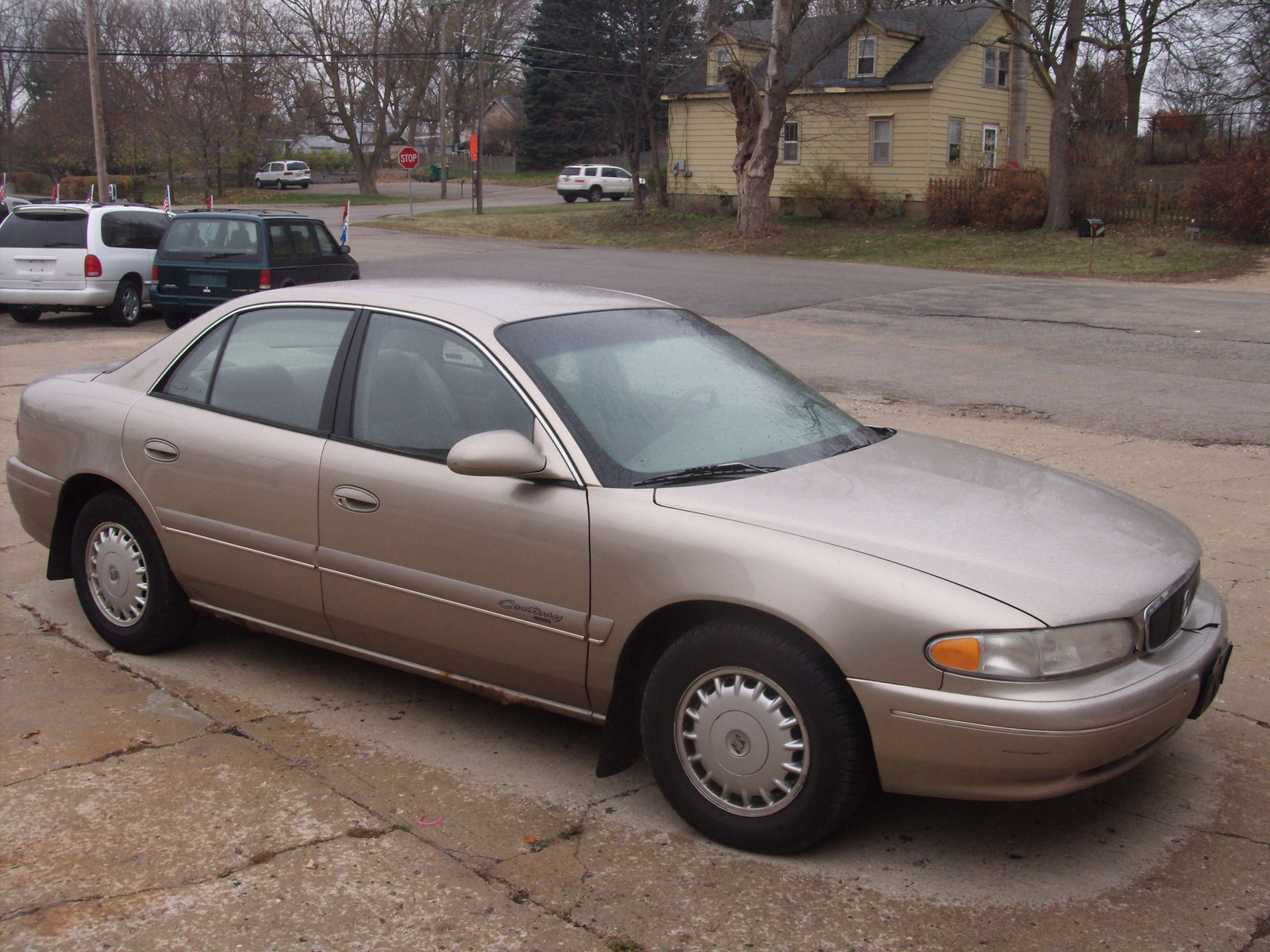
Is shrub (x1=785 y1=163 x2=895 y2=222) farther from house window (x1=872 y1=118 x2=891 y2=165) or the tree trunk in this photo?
the tree trunk

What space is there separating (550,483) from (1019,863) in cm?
174

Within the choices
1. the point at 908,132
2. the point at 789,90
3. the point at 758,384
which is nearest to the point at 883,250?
the point at 789,90

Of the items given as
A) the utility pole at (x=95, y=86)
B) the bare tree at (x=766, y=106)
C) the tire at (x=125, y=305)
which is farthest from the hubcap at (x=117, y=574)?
the utility pole at (x=95, y=86)

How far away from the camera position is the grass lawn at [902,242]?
25641 mm

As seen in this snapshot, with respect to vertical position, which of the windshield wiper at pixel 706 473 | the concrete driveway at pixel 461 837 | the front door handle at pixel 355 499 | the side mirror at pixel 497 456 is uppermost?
the side mirror at pixel 497 456

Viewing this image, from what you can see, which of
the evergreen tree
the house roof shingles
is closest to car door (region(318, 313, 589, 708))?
the house roof shingles

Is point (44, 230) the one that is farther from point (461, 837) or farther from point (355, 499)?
point (461, 837)

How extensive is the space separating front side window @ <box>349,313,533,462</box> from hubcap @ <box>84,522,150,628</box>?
1.33 m

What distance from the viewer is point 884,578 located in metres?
3.16

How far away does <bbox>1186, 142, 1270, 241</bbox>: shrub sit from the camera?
26983mm

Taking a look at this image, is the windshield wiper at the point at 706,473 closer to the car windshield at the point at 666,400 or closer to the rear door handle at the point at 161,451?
the car windshield at the point at 666,400

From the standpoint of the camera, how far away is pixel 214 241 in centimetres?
1582

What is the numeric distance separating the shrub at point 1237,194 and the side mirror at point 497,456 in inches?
1091

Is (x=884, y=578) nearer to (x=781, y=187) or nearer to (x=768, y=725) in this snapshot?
(x=768, y=725)
